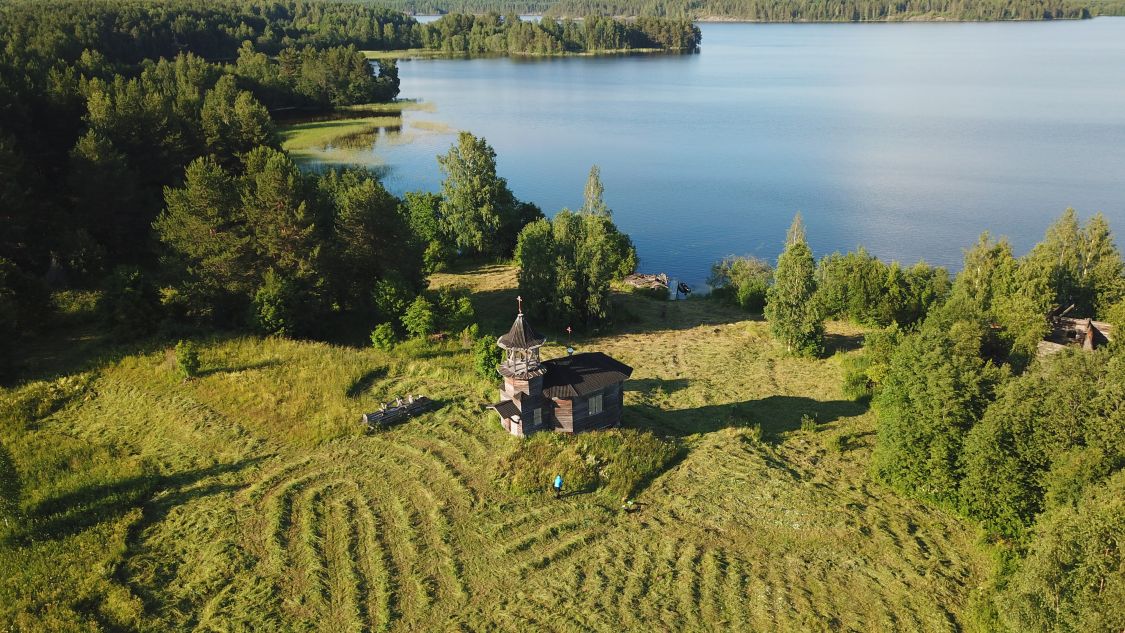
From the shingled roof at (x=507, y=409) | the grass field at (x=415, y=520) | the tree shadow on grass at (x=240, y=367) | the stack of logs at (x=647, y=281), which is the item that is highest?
the shingled roof at (x=507, y=409)

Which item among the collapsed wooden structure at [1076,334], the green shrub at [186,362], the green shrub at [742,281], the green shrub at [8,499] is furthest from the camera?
the green shrub at [742,281]

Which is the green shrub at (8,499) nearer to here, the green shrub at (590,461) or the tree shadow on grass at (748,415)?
the green shrub at (590,461)

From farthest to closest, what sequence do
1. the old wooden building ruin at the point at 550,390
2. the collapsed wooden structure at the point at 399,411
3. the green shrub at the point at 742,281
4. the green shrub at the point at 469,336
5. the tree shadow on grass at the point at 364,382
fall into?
the green shrub at the point at 742,281, the green shrub at the point at 469,336, the tree shadow on grass at the point at 364,382, the collapsed wooden structure at the point at 399,411, the old wooden building ruin at the point at 550,390

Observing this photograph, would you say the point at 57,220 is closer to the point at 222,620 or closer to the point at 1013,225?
the point at 222,620

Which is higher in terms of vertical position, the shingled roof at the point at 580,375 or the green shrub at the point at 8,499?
the shingled roof at the point at 580,375

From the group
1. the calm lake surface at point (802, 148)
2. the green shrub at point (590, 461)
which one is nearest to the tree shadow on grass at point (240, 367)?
the green shrub at point (590, 461)

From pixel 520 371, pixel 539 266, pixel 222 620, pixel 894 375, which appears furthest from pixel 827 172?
pixel 222 620

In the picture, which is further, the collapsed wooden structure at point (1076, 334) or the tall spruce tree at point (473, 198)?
the tall spruce tree at point (473, 198)

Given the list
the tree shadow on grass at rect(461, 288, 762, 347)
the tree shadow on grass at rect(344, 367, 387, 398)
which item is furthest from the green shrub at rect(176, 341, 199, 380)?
the tree shadow on grass at rect(461, 288, 762, 347)
